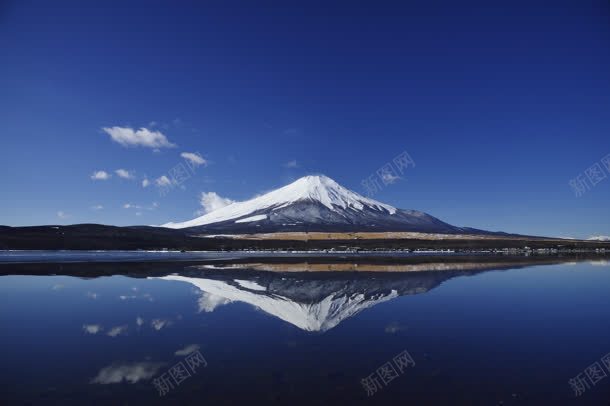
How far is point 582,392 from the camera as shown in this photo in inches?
360

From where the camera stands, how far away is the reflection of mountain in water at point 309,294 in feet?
57.8

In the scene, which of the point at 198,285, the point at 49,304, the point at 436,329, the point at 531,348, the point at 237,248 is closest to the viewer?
the point at 531,348

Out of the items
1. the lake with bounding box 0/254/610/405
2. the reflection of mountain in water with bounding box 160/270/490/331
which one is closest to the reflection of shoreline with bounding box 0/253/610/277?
the reflection of mountain in water with bounding box 160/270/490/331

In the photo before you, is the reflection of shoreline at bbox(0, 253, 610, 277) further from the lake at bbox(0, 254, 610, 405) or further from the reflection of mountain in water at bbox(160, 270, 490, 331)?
the lake at bbox(0, 254, 610, 405)

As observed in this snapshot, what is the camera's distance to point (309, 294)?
2341 centimetres

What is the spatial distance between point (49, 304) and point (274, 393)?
16269 mm

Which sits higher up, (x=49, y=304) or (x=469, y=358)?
(x=49, y=304)

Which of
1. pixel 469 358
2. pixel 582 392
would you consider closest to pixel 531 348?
pixel 469 358

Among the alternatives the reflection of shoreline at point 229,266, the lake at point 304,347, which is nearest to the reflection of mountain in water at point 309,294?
the lake at point 304,347

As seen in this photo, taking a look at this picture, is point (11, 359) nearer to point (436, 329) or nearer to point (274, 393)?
point (274, 393)

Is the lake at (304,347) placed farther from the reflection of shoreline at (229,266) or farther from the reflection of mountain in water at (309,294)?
the reflection of shoreline at (229,266)

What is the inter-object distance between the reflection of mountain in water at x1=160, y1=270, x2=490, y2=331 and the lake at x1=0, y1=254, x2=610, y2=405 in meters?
0.16

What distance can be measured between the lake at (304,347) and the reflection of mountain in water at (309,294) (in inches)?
6.3

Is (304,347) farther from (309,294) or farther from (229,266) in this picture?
(229,266)
